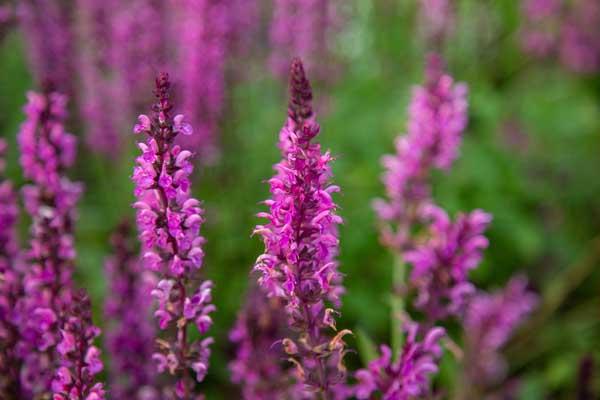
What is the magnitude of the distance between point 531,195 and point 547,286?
29.7 inches

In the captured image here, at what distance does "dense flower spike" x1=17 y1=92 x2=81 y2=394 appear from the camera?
1.89 metres

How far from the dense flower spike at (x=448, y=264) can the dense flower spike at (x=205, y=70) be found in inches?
88.4

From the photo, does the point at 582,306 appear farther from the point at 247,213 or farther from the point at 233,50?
the point at 233,50

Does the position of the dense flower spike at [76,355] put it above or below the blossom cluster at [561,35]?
below

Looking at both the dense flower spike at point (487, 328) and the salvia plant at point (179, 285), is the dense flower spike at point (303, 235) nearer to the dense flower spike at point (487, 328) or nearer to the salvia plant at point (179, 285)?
the salvia plant at point (179, 285)

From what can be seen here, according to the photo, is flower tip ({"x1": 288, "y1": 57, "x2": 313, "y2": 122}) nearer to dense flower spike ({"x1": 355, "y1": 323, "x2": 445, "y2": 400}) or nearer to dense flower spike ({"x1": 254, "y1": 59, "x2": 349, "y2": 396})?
dense flower spike ({"x1": 254, "y1": 59, "x2": 349, "y2": 396})

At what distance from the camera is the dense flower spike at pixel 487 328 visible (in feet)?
10.8

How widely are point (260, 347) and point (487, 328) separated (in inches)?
59.1

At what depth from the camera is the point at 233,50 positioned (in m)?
4.83

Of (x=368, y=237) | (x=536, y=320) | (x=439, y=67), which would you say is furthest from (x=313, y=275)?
(x=536, y=320)

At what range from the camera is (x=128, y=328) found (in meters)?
2.35

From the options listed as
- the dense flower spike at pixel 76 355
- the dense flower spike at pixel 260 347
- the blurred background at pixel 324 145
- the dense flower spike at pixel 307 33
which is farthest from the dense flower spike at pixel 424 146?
the dense flower spike at pixel 307 33

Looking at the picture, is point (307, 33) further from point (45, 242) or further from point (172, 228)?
point (172, 228)

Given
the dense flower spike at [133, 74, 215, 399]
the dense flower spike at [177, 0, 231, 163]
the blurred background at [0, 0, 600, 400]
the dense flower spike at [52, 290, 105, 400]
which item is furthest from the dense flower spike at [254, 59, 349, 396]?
the dense flower spike at [177, 0, 231, 163]
